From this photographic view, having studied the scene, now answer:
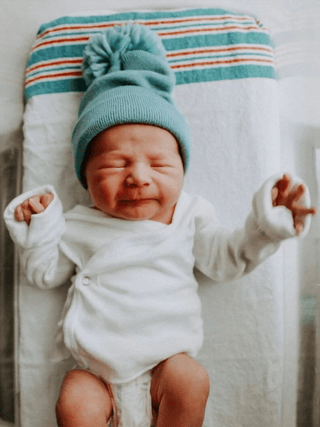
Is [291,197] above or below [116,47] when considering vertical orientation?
below

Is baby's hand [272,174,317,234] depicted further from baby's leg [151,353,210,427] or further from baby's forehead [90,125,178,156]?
baby's leg [151,353,210,427]

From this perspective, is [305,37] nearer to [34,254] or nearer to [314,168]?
[314,168]

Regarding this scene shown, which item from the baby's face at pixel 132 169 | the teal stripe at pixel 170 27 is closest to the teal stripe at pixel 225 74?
the teal stripe at pixel 170 27

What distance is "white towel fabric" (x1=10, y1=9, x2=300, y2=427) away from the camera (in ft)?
A: 2.92

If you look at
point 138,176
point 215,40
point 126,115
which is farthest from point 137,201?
point 215,40

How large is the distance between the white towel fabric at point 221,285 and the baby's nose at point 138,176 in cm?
21

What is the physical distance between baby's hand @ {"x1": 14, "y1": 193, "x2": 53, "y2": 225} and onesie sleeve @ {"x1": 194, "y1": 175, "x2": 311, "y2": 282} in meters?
0.34

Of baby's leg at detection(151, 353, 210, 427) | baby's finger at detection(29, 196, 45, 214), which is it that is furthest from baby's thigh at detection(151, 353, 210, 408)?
baby's finger at detection(29, 196, 45, 214)

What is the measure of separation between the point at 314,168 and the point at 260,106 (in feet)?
0.68

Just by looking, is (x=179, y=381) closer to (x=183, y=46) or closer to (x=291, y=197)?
(x=291, y=197)

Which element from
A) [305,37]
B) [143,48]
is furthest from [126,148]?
[305,37]

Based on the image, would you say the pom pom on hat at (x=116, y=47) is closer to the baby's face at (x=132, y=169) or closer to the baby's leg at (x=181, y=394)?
the baby's face at (x=132, y=169)

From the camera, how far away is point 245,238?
2.53 ft

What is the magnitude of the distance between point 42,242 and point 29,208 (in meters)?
0.08
